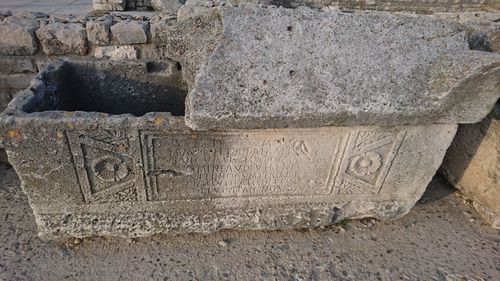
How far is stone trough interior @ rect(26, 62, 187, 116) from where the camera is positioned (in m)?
2.14

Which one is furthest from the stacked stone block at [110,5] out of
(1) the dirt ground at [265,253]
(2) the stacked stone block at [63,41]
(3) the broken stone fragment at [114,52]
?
(1) the dirt ground at [265,253]

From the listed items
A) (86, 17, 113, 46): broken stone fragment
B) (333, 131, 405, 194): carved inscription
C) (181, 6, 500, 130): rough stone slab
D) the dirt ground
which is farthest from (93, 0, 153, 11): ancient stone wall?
(333, 131, 405, 194): carved inscription

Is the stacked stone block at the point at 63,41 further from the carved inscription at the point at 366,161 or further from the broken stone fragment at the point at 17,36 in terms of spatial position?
the carved inscription at the point at 366,161

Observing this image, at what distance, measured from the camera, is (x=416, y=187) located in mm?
2232

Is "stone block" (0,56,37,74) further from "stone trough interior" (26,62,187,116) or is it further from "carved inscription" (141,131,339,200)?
"carved inscription" (141,131,339,200)

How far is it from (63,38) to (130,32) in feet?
1.61

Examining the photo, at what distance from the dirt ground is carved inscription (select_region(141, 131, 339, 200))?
1.15 feet

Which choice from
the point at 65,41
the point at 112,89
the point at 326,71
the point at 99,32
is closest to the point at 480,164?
the point at 326,71

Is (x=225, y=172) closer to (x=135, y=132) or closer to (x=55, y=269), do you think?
(x=135, y=132)

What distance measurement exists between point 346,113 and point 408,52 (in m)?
0.57

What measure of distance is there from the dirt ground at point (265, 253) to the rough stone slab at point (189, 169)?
0.33ft

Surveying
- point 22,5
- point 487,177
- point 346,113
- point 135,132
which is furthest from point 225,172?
point 22,5

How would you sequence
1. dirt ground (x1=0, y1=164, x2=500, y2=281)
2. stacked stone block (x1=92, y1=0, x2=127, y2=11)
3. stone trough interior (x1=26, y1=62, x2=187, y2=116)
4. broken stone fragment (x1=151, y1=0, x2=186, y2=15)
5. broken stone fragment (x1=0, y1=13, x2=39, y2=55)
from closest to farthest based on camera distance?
dirt ground (x1=0, y1=164, x2=500, y2=281) → stone trough interior (x1=26, y1=62, x2=187, y2=116) → broken stone fragment (x1=0, y1=13, x2=39, y2=55) → broken stone fragment (x1=151, y1=0, x2=186, y2=15) → stacked stone block (x1=92, y1=0, x2=127, y2=11)

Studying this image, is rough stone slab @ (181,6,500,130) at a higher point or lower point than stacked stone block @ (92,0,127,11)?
higher
